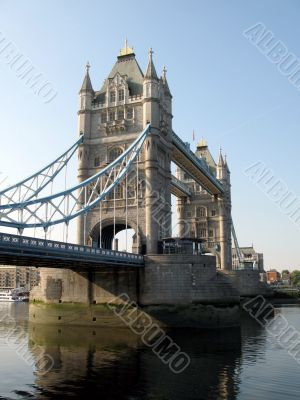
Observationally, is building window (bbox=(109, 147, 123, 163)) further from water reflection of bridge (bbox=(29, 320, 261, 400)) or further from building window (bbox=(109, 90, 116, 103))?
water reflection of bridge (bbox=(29, 320, 261, 400))

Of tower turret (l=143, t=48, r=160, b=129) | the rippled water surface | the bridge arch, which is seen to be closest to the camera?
the rippled water surface

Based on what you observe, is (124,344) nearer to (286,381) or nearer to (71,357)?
(71,357)

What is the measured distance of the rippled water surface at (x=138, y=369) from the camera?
17.8 metres

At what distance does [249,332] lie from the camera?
36.9m

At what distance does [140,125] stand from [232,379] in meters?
31.9

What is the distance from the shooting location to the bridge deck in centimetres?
2358

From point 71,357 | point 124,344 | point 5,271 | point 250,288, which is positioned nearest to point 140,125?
point 124,344

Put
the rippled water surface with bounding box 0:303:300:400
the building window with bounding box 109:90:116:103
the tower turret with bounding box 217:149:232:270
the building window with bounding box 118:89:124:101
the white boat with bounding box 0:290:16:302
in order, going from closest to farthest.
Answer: the rippled water surface with bounding box 0:303:300:400 → the building window with bounding box 118:89:124:101 → the building window with bounding box 109:90:116:103 → the tower turret with bounding box 217:149:232:270 → the white boat with bounding box 0:290:16:302

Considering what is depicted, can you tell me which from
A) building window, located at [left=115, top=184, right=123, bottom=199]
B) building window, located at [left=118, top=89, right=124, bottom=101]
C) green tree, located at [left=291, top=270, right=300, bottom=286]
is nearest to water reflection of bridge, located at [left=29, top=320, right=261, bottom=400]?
building window, located at [left=115, top=184, right=123, bottom=199]

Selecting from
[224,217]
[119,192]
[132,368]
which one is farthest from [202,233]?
[132,368]

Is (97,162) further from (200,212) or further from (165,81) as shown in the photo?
(200,212)

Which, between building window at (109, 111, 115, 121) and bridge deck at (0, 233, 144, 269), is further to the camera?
building window at (109, 111, 115, 121)

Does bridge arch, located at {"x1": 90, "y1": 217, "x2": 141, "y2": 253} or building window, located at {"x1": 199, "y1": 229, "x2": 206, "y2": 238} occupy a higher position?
building window, located at {"x1": 199, "y1": 229, "x2": 206, "y2": 238}

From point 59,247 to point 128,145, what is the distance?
2134 centimetres
